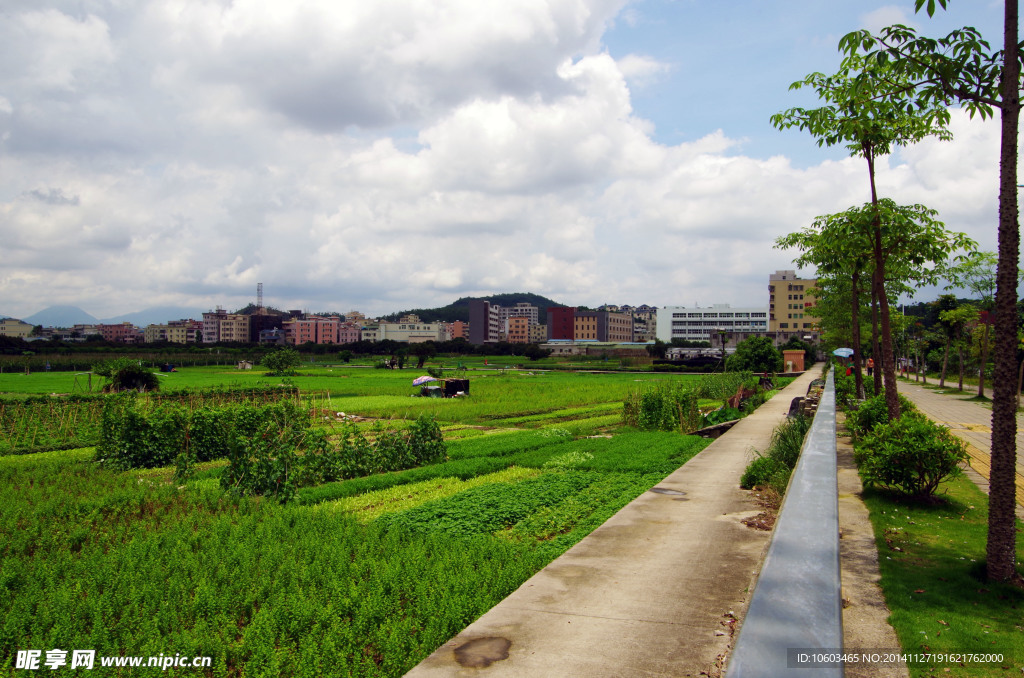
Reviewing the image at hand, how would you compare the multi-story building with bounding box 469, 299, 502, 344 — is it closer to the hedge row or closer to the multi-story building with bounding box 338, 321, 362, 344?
the multi-story building with bounding box 338, 321, 362, 344

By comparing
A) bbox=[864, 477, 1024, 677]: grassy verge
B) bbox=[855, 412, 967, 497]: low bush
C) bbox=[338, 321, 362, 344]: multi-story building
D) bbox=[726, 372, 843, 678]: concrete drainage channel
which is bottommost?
bbox=[864, 477, 1024, 677]: grassy verge

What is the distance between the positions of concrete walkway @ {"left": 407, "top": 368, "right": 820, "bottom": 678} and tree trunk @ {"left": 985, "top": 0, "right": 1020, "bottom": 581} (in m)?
2.04

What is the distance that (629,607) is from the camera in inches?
193

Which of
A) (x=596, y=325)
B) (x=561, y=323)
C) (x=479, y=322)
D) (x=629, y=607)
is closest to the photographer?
(x=629, y=607)

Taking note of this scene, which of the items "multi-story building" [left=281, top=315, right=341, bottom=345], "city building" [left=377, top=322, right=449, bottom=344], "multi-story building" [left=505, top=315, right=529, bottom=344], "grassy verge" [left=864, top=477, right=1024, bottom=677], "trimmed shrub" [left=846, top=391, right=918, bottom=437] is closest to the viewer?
"grassy verge" [left=864, top=477, right=1024, bottom=677]

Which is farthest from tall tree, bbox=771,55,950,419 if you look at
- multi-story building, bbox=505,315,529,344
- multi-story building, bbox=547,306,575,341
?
multi-story building, bbox=505,315,529,344

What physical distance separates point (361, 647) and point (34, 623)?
112 inches

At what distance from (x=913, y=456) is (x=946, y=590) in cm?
329

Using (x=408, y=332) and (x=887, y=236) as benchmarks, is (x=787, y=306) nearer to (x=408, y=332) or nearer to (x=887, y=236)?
(x=408, y=332)

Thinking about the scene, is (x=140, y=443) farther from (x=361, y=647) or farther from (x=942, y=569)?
(x=942, y=569)

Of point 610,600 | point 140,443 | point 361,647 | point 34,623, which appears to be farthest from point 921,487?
point 140,443

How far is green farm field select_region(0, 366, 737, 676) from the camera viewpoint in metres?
4.60

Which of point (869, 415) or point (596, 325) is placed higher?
point (596, 325)

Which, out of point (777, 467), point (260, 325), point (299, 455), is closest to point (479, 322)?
point (260, 325)
